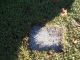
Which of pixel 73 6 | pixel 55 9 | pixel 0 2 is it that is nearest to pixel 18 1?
pixel 0 2

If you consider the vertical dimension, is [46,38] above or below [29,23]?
below

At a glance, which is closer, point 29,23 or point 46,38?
point 46,38

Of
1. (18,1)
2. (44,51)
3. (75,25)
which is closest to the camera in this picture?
(44,51)

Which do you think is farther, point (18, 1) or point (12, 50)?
point (18, 1)

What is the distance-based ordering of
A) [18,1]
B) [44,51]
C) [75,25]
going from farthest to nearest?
[18,1] → [75,25] → [44,51]

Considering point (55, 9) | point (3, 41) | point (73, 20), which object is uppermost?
point (55, 9)

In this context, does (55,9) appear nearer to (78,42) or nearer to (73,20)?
(73,20)

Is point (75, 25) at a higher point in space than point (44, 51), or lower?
higher
